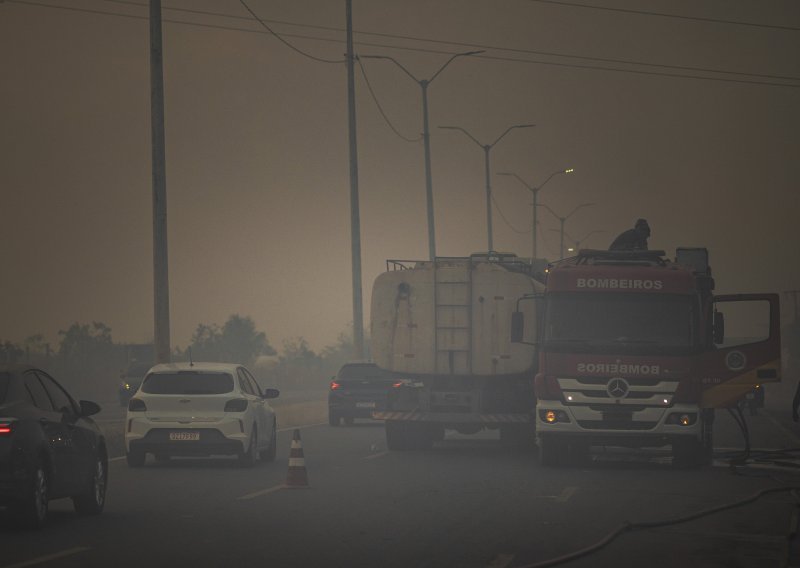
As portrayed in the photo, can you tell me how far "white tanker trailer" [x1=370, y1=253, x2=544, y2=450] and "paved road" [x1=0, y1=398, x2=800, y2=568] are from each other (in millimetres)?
1374

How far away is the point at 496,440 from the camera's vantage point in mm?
32500

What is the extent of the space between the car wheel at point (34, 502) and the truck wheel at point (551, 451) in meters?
10.5


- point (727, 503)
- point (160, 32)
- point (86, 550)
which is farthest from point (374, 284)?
point (86, 550)

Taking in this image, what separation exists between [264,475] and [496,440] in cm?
1166

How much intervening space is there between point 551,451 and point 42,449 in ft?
35.8

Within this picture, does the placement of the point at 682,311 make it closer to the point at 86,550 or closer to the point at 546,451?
the point at 546,451

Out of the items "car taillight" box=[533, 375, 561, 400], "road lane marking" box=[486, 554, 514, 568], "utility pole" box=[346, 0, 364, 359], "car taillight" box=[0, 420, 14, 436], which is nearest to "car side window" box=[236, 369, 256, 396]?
"car taillight" box=[533, 375, 561, 400]

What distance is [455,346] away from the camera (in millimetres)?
26484

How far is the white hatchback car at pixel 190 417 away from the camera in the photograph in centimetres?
2236

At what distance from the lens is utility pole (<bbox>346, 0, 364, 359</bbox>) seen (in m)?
47.2

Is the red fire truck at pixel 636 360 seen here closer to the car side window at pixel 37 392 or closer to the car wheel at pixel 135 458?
the car wheel at pixel 135 458

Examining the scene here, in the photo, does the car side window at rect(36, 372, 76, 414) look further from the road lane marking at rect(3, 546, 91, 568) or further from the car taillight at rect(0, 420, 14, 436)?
the road lane marking at rect(3, 546, 91, 568)

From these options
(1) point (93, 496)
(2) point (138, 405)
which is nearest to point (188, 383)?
(2) point (138, 405)

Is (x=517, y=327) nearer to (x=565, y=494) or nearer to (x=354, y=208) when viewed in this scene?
(x=565, y=494)
